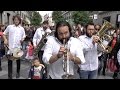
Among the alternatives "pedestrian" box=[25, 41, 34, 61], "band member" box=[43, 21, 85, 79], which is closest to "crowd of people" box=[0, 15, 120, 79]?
"band member" box=[43, 21, 85, 79]

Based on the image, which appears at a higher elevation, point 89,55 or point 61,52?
point 61,52

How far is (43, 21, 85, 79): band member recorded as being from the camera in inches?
106

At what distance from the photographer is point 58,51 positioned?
8.82 feet

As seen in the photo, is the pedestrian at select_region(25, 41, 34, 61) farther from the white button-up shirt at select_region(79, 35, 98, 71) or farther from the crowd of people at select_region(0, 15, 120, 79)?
the white button-up shirt at select_region(79, 35, 98, 71)

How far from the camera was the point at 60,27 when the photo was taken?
273cm

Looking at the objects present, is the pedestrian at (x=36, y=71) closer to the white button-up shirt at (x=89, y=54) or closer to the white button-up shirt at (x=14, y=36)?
the white button-up shirt at (x=89, y=54)

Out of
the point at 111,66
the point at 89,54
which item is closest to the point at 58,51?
the point at 89,54

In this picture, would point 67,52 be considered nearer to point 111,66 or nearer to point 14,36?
point 14,36

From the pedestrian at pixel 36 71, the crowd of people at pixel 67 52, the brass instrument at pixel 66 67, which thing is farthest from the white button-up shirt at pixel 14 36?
the brass instrument at pixel 66 67

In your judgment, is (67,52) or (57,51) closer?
(67,52)

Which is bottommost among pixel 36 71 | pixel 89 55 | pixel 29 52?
pixel 29 52

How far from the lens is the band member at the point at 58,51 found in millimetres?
2684
